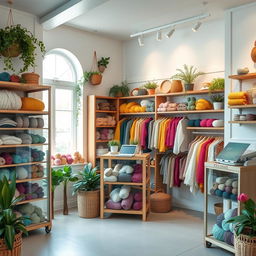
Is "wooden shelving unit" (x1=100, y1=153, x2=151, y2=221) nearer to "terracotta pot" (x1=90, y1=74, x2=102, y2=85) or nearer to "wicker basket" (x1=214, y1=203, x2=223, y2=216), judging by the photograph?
"wicker basket" (x1=214, y1=203, x2=223, y2=216)

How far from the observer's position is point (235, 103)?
3.93m

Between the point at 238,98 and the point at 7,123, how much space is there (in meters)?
2.93

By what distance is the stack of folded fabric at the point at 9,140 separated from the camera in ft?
12.4

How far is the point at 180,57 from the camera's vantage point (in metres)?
5.48

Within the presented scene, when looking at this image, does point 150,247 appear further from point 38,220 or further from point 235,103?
point 235,103

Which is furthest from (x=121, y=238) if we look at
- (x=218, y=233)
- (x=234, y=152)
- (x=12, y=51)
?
(x=12, y=51)

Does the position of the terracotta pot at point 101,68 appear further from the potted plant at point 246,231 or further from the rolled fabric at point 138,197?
the potted plant at point 246,231

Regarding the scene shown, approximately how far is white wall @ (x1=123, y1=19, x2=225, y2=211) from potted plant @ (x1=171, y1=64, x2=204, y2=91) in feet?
0.32

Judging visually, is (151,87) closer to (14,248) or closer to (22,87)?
(22,87)

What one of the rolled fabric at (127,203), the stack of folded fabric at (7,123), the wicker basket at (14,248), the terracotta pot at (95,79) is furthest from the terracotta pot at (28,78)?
the rolled fabric at (127,203)

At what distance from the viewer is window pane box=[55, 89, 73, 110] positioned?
5.54m

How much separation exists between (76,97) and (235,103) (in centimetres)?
303

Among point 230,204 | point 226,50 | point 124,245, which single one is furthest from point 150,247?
point 226,50

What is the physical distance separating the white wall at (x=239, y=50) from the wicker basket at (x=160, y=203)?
4.82 ft
